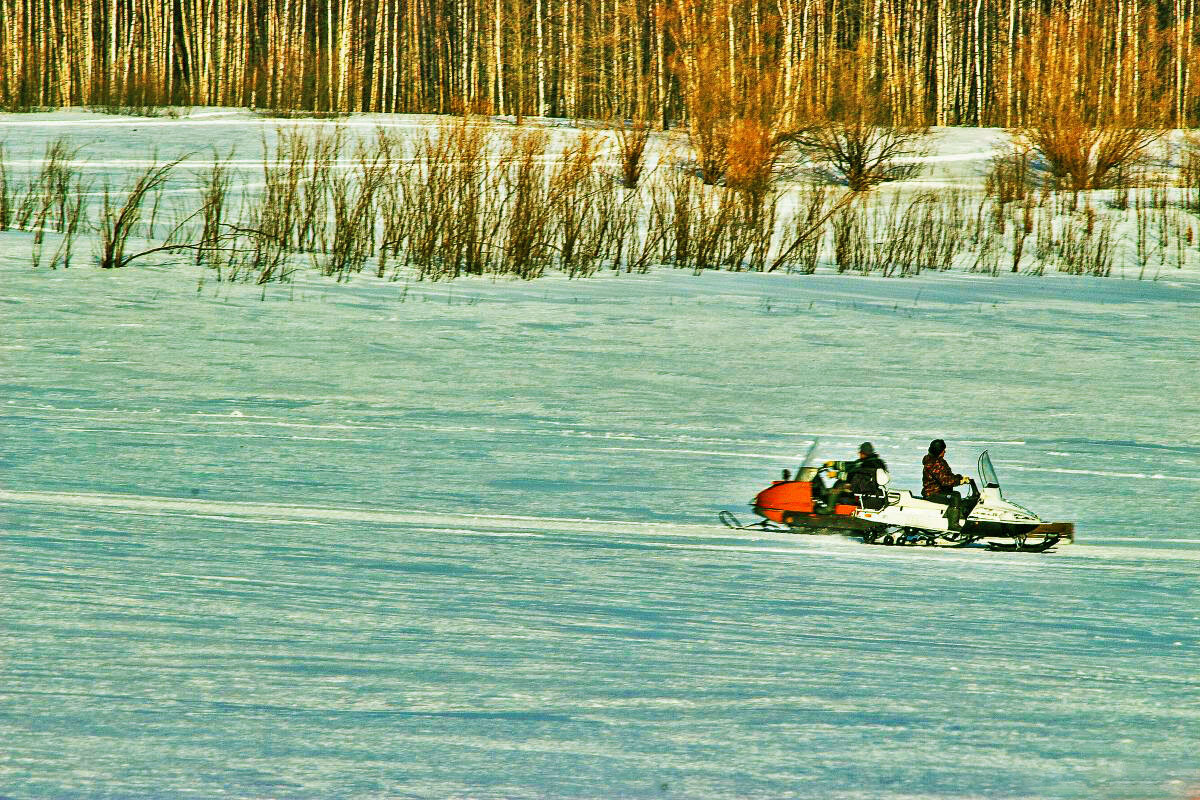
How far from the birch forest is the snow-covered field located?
5976 mm

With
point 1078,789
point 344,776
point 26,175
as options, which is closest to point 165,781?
point 344,776

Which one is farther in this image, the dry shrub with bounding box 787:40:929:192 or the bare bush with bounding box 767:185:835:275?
the dry shrub with bounding box 787:40:929:192

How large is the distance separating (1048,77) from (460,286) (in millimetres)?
9563

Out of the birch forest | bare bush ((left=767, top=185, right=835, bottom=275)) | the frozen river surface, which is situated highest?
the birch forest

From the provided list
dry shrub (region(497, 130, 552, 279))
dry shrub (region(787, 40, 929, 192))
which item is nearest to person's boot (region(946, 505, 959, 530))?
dry shrub (region(497, 130, 552, 279))

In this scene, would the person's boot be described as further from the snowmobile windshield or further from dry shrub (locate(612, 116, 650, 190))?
dry shrub (locate(612, 116, 650, 190))

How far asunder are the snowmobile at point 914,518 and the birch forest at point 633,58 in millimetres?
8442

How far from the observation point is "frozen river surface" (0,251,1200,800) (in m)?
2.20

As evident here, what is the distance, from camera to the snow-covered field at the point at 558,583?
2199 mm

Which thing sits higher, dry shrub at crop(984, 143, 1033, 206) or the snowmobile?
dry shrub at crop(984, 143, 1033, 206)

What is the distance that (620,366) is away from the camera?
24.2 ft

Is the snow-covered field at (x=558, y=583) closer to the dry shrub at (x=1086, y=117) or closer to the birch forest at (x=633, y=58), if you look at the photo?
the birch forest at (x=633, y=58)

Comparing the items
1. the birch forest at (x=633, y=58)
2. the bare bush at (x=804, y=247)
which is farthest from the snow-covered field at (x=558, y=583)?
the birch forest at (x=633, y=58)

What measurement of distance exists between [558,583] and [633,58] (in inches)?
981
